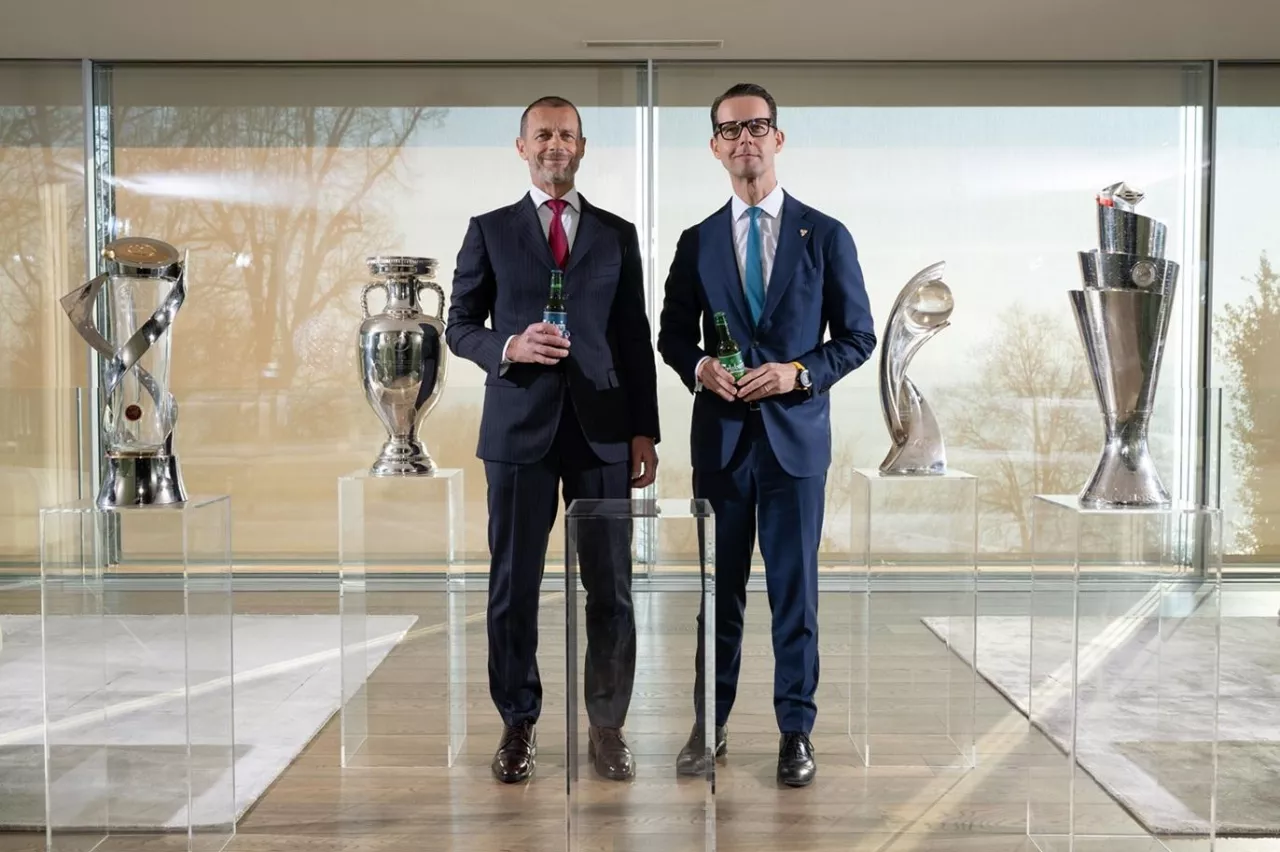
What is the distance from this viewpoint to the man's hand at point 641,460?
296 cm

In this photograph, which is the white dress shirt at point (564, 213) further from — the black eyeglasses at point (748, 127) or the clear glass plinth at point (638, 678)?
the clear glass plinth at point (638, 678)

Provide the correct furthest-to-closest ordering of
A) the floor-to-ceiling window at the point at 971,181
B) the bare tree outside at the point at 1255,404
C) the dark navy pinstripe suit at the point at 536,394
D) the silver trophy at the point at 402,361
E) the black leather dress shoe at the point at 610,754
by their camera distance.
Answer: the floor-to-ceiling window at the point at 971,181 → the bare tree outside at the point at 1255,404 → the silver trophy at the point at 402,361 → the dark navy pinstripe suit at the point at 536,394 → the black leather dress shoe at the point at 610,754

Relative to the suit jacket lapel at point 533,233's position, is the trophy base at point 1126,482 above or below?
below

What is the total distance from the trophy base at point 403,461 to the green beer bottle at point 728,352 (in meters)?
0.90

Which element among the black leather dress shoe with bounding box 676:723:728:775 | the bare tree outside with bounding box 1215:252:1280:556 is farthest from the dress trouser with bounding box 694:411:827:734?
the bare tree outside with bounding box 1215:252:1280:556

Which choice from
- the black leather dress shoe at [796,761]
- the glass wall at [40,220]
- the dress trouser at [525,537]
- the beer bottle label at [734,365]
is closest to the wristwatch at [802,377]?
the beer bottle label at [734,365]

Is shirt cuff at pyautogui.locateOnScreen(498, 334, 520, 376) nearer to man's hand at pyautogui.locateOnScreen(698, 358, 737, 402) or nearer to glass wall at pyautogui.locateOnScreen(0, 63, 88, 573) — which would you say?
man's hand at pyautogui.locateOnScreen(698, 358, 737, 402)

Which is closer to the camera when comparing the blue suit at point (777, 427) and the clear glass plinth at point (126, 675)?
the clear glass plinth at point (126, 675)

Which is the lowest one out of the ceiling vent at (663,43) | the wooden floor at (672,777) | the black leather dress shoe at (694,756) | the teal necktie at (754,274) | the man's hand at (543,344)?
the wooden floor at (672,777)

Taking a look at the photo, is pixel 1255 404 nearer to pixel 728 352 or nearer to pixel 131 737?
pixel 728 352

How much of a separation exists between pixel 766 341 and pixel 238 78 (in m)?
3.79

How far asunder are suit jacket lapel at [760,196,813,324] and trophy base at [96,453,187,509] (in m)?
1.42

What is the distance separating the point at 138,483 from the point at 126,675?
410mm

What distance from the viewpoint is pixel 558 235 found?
9.68ft
